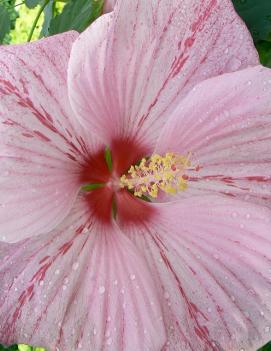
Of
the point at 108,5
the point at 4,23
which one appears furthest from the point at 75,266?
the point at 4,23

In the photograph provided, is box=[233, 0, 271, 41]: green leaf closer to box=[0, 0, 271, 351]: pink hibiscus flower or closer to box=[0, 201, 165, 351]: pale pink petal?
box=[0, 0, 271, 351]: pink hibiscus flower

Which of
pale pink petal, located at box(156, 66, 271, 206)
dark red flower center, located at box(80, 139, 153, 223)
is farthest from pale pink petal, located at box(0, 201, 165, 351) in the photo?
pale pink petal, located at box(156, 66, 271, 206)

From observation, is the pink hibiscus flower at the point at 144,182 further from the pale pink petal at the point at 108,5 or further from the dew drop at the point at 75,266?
the pale pink petal at the point at 108,5

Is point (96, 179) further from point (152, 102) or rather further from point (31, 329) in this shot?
point (31, 329)

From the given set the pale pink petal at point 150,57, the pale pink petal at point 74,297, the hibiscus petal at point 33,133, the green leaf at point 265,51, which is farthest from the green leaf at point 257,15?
the pale pink petal at point 74,297

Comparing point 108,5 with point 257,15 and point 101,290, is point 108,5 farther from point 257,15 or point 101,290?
point 101,290

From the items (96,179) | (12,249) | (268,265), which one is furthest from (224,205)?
(12,249)
